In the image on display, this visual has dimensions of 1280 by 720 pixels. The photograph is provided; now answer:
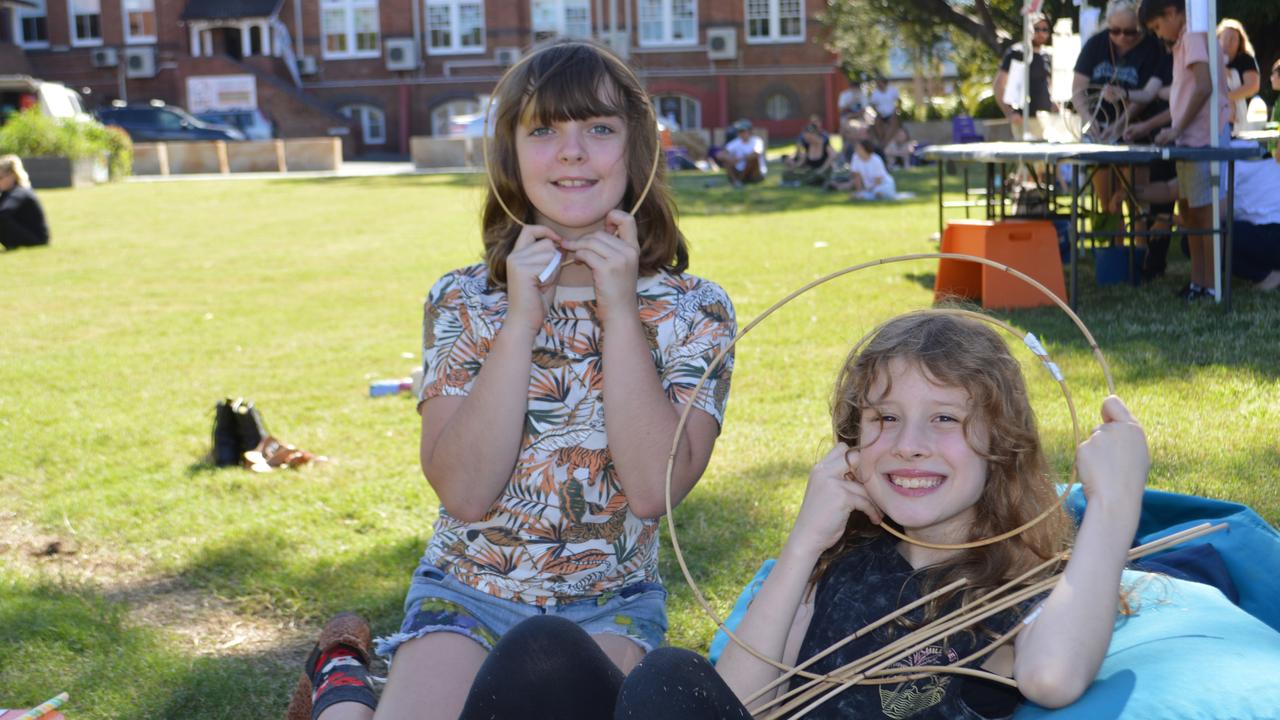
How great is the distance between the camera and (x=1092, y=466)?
197cm

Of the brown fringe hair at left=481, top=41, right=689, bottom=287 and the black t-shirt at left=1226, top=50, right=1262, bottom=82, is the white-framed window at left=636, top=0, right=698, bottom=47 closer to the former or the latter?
the black t-shirt at left=1226, top=50, right=1262, bottom=82

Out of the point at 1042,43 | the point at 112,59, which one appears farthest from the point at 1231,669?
the point at 112,59

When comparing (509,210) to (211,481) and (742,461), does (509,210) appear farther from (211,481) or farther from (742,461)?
(211,481)

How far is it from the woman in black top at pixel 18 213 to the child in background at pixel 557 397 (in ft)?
42.1

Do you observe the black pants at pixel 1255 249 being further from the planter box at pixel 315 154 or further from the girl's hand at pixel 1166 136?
the planter box at pixel 315 154

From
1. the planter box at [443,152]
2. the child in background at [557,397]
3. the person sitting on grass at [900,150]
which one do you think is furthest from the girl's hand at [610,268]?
the planter box at [443,152]

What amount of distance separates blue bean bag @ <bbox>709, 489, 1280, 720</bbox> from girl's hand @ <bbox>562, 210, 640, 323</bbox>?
897 mm

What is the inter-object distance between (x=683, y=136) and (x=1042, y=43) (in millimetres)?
17927

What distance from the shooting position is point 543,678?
2.07 m

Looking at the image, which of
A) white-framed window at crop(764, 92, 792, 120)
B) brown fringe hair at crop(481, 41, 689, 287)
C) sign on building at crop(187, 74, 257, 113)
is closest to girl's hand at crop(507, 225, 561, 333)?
brown fringe hair at crop(481, 41, 689, 287)

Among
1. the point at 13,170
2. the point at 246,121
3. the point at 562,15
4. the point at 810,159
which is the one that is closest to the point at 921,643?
the point at 13,170

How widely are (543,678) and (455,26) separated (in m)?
40.5

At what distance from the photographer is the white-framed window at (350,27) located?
4097 centimetres

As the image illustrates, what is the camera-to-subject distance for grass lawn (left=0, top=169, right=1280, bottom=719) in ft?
11.8
